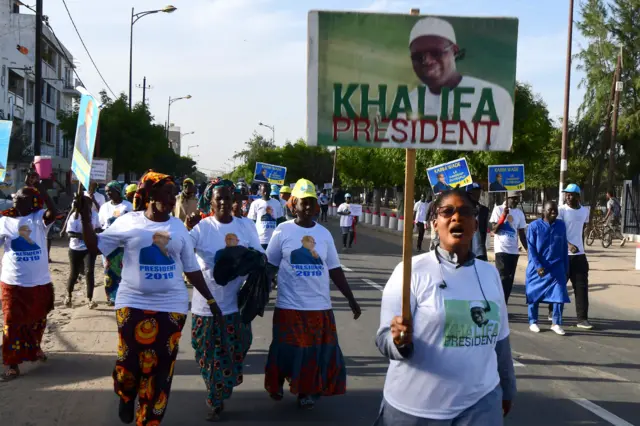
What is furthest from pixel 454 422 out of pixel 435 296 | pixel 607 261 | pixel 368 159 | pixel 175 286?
pixel 368 159

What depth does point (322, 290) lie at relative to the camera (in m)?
5.82

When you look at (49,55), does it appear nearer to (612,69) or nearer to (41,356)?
(612,69)

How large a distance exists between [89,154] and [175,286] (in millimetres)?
1057

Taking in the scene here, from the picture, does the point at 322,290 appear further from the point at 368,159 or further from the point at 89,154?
the point at 368,159

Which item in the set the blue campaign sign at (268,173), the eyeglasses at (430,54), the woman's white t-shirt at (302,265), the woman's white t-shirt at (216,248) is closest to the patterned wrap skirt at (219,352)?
the woman's white t-shirt at (216,248)

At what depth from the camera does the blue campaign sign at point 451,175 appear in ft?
39.6

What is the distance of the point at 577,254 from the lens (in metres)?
9.95

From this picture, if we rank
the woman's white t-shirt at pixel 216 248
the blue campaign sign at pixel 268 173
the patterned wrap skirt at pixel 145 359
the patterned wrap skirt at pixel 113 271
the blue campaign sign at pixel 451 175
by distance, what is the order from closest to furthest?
1. the patterned wrap skirt at pixel 145 359
2. the woman's white t-shirt at pixel 216 248
3. the patterned wrap skirt at pixel 113 271
4. the blue campaign sign at pixel 451 175
5. the blue campaign sign at pixel 268 173

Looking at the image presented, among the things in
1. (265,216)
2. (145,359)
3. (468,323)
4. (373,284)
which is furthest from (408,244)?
(373,284)

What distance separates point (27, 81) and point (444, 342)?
→ 158 feet

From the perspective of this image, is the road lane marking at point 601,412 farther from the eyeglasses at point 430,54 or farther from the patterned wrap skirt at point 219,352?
the eyeglasses at point 430,54

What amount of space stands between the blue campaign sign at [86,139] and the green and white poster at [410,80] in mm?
1872

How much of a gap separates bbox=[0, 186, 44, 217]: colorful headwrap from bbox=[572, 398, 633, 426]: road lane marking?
5169mm

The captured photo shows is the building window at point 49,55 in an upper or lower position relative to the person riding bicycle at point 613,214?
upper
